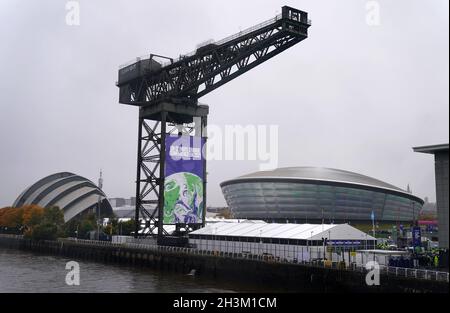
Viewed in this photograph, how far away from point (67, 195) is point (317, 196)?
85093mm

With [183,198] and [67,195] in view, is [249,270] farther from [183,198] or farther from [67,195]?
[67,195]

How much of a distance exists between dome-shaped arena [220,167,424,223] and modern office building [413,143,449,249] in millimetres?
108854

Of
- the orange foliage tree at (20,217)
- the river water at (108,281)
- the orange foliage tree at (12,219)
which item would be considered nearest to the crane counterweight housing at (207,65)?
the river water at (108,281)

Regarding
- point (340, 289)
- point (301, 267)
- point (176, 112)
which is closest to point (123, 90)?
point (176, 112)

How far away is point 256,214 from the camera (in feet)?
514

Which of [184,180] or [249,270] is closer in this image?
[249,270]

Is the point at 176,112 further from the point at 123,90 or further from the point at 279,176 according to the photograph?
the point at 279,176

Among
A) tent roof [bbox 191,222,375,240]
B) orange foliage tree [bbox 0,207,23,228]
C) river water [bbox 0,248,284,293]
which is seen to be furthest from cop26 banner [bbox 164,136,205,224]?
orange foliage tree [bbox 0,207,23,228]

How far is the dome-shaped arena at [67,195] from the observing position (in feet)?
524

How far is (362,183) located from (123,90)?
306 feet

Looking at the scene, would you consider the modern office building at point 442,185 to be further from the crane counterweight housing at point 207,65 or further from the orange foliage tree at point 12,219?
the orange foliage tree at point 12,219

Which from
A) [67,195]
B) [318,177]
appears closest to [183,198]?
[318,177]

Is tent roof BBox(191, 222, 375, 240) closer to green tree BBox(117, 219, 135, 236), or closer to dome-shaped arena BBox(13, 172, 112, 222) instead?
green tree BBox(117, 219, 135, 236)

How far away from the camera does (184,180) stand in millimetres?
75625
